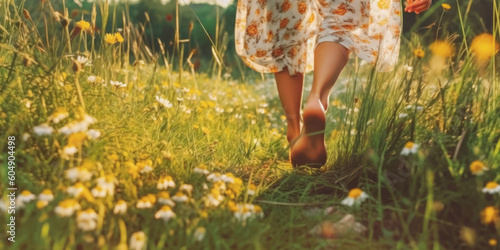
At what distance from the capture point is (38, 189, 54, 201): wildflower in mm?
1648

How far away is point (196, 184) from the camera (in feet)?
7.11

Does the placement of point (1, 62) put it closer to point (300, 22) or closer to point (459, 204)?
point (300, 22)

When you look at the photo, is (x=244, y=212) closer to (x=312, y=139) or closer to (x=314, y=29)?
(x=312, y=139)

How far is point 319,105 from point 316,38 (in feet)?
1.54

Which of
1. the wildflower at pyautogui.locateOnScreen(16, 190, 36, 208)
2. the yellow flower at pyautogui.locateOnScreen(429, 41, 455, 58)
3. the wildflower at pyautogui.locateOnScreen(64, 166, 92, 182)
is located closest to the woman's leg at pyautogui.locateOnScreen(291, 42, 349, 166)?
the yellow flower at pyautogui.locateOnScreen(429, 41, 455, 58)

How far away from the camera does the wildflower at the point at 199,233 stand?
64.7 inches

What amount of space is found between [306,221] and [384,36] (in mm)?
1332

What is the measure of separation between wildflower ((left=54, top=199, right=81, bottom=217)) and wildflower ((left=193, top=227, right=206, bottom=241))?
32cm

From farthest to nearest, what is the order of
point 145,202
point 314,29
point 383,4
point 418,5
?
point 314,29, point 383,4, point 418,5, point 145,202

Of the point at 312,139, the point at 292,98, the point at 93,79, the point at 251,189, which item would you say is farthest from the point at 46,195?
the point at 292,98

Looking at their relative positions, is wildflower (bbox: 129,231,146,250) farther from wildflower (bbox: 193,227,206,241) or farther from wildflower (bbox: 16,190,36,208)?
wildflower (bbox: 16,190,36,208)

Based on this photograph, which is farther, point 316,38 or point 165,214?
→ point 316,38

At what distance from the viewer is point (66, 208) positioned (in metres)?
1.57

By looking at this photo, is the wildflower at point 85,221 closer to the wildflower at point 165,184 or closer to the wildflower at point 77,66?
the wildflower at point 165,184
